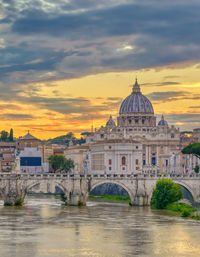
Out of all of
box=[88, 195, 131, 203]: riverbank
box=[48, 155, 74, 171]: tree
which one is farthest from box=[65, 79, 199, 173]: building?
box=[88, 195, 131, 203]: riverbank

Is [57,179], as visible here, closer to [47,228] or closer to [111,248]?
[47,228]

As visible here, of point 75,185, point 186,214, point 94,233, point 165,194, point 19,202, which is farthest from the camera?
point 75,185

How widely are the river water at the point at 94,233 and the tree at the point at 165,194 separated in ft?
4.91

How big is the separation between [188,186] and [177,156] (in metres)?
86.6

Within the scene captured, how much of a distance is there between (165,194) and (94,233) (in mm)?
21407

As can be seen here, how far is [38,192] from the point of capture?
126875 millimetres

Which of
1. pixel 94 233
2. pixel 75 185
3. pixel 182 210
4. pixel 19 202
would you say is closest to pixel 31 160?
pixel 75 185

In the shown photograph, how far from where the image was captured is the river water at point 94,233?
5958cm

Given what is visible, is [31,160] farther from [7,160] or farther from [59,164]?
[59,164]

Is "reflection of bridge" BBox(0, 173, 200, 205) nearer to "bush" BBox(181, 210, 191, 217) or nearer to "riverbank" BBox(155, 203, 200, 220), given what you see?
"riverbank" BBox(155, 203, 200, 220)

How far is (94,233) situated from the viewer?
224 feet

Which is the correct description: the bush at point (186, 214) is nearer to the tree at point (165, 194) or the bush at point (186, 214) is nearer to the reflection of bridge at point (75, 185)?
the tree at point (165, 194)

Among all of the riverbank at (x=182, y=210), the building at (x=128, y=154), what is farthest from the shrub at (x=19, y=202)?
the building at (x=128, y=154)

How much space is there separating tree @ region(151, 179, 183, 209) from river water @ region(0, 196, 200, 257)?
58.9 inches
